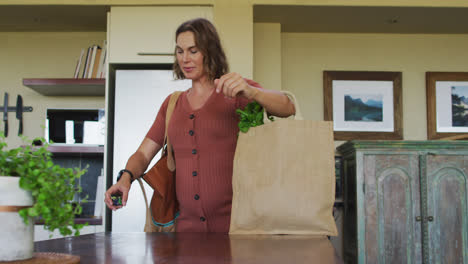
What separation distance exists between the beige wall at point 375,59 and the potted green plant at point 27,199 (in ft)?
10.7

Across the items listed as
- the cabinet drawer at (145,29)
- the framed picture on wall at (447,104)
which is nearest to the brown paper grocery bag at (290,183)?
the cabinet drawer at (145,29)

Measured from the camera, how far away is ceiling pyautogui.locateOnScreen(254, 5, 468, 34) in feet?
11.3

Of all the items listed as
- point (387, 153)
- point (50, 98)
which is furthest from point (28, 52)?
point (387, 153)

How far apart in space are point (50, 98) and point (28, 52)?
1.40 feet

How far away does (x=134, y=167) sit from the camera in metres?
1.56

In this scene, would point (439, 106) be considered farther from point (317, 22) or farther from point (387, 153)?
point (317, 22)

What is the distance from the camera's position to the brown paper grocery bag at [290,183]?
47.8 inches

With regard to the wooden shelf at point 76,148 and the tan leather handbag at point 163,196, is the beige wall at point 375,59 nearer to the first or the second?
the wooden shelf at point 76,148

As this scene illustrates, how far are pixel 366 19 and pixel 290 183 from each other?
2744mm

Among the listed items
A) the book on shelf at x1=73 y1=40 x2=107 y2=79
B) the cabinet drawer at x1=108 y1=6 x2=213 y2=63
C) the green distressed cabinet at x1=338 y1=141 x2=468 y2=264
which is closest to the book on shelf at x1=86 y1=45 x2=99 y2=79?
the book on shelf at x1=73 y1=40 x2=107 y2=79

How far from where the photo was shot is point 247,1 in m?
3.39

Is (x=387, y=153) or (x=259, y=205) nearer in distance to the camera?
(x=259, y=205)

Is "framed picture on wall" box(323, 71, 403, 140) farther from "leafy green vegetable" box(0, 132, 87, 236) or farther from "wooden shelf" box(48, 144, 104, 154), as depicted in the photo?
"leafy green vegetable" box(0, 132, 87, 236)

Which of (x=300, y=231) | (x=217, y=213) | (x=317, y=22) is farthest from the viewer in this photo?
(x=317, y=22)
